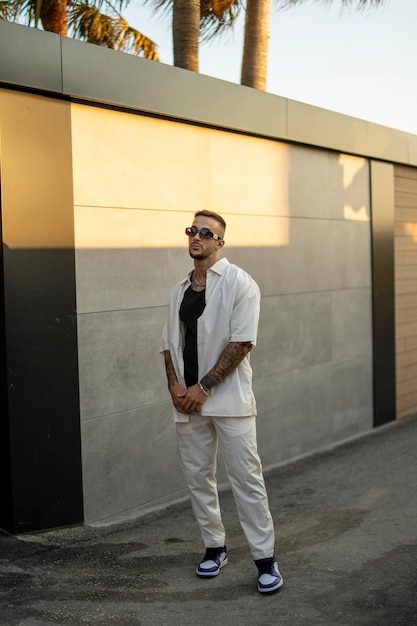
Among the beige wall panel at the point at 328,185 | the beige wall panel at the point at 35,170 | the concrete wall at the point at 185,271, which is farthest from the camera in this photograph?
the beige wall panel at the point at 328,185

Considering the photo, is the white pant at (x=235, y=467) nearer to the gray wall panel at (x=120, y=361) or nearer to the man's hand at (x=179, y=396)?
the man's hand at (x=179, y=396)

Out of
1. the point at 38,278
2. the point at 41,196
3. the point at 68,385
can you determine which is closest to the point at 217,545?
the point at 68,385

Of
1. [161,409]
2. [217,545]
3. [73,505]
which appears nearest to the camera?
[217,545]

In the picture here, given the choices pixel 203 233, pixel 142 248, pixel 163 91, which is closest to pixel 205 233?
pixel 203 233

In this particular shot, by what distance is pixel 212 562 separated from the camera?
4707 millimetres

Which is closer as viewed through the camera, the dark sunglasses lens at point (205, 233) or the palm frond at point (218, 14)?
the dark sunglasses lens at point (205, 233)

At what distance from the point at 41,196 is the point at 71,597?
93.2 inches

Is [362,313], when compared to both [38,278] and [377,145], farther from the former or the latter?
[38,278]

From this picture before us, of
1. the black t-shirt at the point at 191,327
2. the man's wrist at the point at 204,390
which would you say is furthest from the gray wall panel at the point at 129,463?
the man's wrist at the point at 204,390

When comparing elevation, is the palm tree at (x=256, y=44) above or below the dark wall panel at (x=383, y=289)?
above

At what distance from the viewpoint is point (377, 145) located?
8.74 metres

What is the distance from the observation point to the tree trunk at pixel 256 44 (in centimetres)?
1138

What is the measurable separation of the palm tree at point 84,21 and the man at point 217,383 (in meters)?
8.63

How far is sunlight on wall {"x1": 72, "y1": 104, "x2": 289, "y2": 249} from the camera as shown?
551 cm
